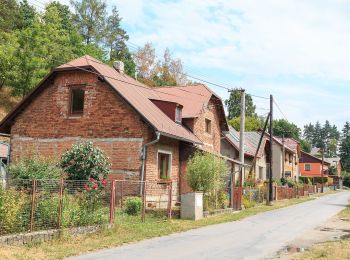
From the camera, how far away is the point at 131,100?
2119 cm

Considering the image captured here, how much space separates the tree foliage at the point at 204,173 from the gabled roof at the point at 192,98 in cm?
544

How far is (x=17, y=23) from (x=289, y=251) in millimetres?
57835

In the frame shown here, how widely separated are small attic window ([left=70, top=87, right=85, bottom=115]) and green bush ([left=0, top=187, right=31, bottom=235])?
1125 centimetres

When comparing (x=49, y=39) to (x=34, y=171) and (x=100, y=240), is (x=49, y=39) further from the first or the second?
(x=100, y=240)

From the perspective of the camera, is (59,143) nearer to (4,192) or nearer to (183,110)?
(183,110)

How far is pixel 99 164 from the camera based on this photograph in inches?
695

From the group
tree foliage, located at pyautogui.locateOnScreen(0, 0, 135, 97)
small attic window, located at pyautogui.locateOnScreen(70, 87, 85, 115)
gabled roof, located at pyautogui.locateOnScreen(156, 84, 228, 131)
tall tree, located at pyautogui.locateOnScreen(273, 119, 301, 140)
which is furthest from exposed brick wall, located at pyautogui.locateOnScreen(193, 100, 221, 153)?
tall tree, located at pyautogui.locateOnScreen(273, 119, 301, 140)

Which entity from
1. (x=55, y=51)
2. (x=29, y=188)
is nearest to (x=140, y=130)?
(x=29, y=188)

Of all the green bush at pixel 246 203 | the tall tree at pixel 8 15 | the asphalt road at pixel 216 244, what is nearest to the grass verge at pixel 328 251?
the asphalt road at pixel 216 244

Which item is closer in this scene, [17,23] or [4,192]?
[4,192]

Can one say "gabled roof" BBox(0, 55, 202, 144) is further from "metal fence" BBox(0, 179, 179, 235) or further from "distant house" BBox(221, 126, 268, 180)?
"distant house" BBox(221, 126, 268, 180)

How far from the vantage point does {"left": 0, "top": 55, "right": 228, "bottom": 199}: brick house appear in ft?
68.0

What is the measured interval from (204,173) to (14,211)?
1099cm

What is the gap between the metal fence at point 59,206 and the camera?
11211mm
